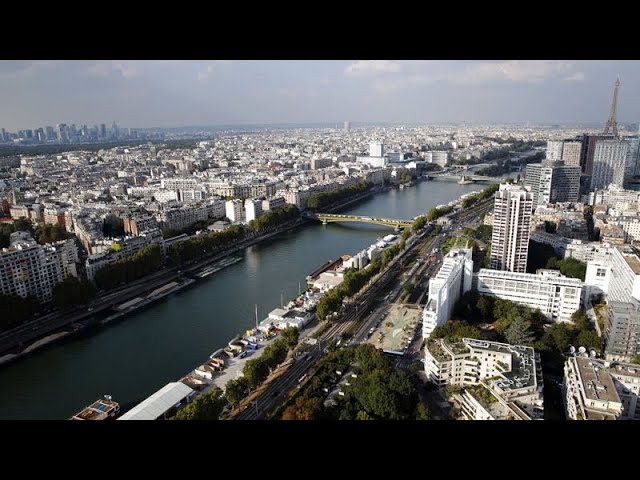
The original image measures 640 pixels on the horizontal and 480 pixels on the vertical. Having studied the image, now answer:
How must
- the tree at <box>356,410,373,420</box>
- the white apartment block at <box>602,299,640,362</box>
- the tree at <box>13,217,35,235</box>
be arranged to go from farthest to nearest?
1. the tree at <box>13,217,35,235</box>
2. the white apartment block at <box>602,299,640,362</box>
3. the tree at <box>356,410,373,420</box>

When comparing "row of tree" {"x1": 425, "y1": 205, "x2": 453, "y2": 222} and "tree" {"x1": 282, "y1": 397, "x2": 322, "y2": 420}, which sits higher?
"row of tree" {"x1": 425, "y1": 205, "x2": 453, "y2": 222}

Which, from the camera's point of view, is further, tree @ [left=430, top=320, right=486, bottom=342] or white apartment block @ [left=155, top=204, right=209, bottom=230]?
white apartment block @ [left=155, top=204, right=209, bottom=230]

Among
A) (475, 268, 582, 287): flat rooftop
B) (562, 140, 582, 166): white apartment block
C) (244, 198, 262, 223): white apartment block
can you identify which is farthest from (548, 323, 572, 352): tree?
(562, 140, 582, 166): white apartment block

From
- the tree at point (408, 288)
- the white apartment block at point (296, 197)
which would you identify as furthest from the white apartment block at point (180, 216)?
the tree at point (408, 288)

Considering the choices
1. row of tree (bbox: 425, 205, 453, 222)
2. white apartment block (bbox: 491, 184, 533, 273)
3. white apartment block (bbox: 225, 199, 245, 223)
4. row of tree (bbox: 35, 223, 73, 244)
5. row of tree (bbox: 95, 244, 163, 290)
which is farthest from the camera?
white apartment block (bbox: 225, 199, 245, 223)

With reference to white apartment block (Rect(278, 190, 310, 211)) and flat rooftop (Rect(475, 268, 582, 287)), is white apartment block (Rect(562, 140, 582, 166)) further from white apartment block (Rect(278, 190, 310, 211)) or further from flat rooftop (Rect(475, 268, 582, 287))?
flat rooftop (Rect(475, 268, 582, 287))

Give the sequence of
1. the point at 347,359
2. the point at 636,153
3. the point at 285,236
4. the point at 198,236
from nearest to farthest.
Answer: the point at 347,359, the point at 198,236, the point at 285,236, the point at 636,153

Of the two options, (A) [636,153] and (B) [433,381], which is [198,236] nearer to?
(B) [433,381]
